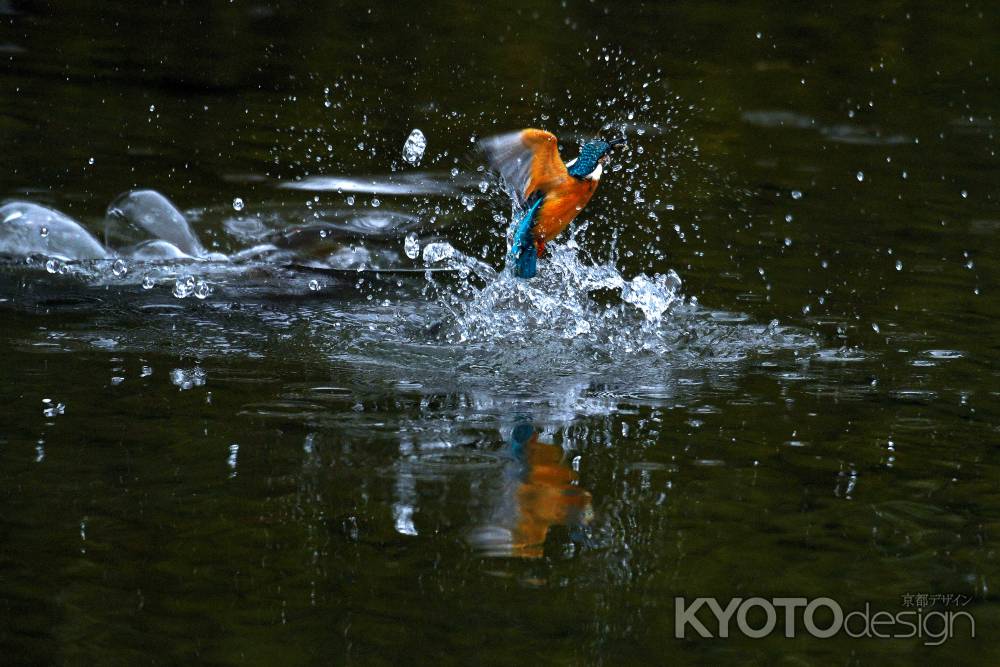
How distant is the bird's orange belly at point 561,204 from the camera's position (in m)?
4.74

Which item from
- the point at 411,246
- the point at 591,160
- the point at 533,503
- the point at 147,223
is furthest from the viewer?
the point at 411,246

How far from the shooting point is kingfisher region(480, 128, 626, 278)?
469cm

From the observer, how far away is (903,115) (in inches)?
338

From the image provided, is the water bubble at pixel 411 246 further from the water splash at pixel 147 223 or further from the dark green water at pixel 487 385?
the water splash at pixel 147 223

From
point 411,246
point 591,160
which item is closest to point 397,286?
point 411,246

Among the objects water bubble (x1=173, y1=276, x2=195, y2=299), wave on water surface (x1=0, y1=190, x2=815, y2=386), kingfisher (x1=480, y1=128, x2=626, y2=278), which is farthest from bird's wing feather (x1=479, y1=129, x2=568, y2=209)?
water bubble (x1=173, y1=276, x2=195, y2=299)

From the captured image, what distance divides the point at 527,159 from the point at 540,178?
8 centimetres

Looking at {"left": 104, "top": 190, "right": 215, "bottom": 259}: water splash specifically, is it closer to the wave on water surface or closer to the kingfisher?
the wave on water surface

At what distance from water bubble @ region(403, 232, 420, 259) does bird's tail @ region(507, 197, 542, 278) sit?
1.15m

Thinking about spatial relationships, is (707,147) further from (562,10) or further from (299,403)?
(299,403)

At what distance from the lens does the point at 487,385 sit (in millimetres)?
4371

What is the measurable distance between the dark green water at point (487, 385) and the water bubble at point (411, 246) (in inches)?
6.1

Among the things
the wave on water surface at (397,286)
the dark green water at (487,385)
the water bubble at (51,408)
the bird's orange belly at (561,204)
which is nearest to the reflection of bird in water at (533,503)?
the dark green water at (487,385)

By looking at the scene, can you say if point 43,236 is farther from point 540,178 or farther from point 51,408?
point 540,178
